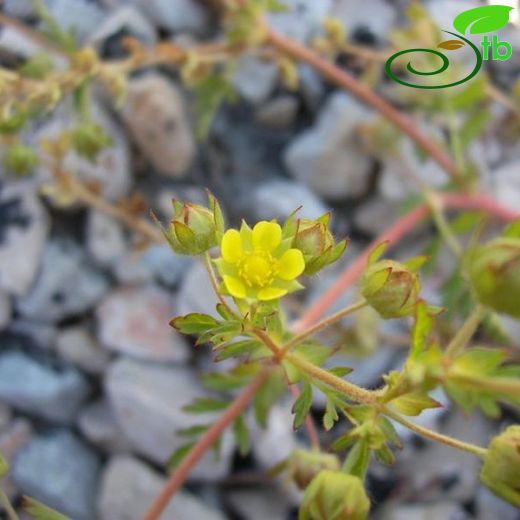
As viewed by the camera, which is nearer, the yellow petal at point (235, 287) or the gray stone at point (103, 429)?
the yellow petal at point (235, 287)

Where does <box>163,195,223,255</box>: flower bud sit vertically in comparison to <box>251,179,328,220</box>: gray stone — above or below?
above

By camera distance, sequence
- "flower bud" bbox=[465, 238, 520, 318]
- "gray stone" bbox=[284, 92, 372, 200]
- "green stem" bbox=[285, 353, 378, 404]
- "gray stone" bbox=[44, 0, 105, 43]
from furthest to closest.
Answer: "gray stone" bbox=[284, 92, 372, 200] → "gray stone" bbox=[44, 0, 105, 43] → "green stem" bbox=[285, 353, 378, 404] → "flower bud" bbox=[465, 238, 520, 318]

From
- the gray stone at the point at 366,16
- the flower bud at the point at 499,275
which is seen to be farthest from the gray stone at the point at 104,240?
the flower bud at the point at 499,275

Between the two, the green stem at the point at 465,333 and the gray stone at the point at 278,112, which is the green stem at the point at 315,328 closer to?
the green stem at the point at 465,333

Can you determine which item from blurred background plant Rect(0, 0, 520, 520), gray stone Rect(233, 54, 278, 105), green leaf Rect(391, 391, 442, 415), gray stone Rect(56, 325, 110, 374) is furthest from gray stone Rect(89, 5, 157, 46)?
green leaf Rect(391, 391, 442, 415)

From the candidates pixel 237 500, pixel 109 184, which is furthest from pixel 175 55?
pixel 237 500

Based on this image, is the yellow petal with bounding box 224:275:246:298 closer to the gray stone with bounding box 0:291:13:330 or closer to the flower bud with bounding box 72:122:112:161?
the flower bud with bounding box 72:122:112:161
